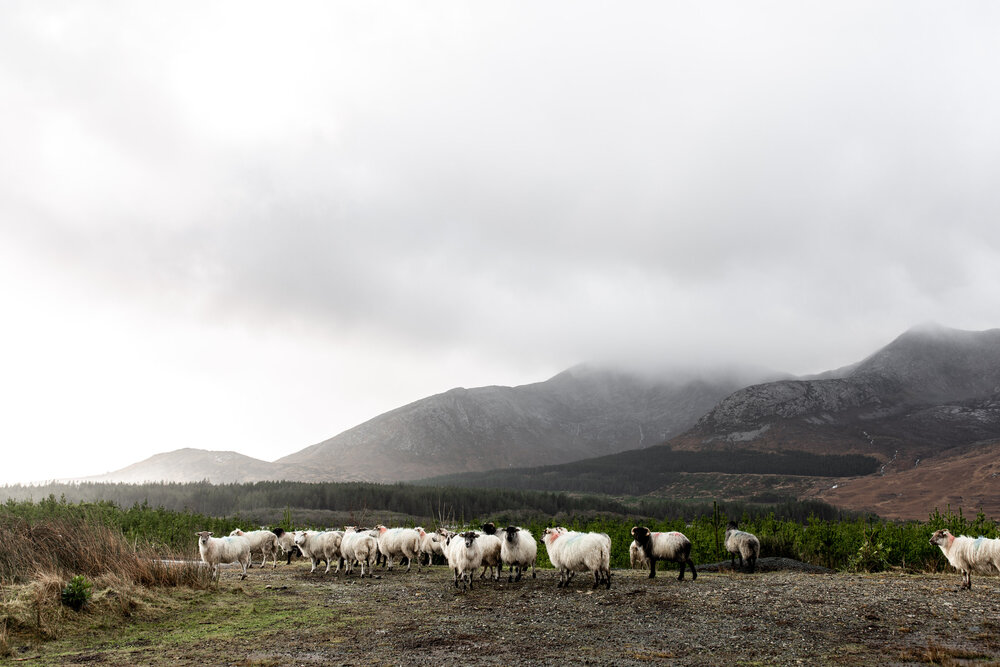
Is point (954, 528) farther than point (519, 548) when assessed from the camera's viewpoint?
Yes

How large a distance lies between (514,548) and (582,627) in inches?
351

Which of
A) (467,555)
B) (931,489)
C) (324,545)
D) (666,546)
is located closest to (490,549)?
(467,555)

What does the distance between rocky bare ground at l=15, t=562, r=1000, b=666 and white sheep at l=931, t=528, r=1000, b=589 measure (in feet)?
2.27

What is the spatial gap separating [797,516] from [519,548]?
5569 inches

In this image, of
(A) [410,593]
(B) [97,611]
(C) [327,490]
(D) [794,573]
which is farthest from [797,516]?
(B) [97,611]

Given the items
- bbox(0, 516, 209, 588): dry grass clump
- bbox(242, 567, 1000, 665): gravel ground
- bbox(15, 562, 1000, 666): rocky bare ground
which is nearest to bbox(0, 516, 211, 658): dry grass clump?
bbox(0, 516, 209, 588): dry grass clump

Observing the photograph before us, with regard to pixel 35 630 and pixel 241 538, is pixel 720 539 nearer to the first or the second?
pixel 241 538

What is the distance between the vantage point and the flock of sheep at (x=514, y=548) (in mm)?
18531

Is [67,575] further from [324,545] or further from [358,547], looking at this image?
[324,545]

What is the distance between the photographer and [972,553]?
58.4ft

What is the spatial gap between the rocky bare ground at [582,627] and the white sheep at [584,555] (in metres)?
0.60

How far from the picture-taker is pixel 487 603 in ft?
56.4

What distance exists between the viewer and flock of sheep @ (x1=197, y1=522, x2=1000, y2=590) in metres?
18.5

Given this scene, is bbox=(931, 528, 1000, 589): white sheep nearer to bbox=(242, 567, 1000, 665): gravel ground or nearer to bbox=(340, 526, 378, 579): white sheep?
bbox=(242, 567, 1000, 665): gravel ground
